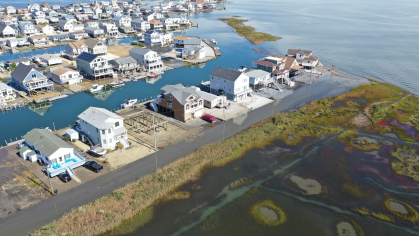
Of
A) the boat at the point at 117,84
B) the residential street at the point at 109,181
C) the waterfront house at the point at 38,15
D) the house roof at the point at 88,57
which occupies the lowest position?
the residential street at the point at 109,181

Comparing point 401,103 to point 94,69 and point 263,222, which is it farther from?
point 94,69

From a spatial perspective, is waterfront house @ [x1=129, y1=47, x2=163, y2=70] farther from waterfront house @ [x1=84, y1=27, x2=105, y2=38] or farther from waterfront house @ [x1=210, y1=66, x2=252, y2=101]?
waterfront house @ [x1=84, y1=27, x2=105, y2=38]

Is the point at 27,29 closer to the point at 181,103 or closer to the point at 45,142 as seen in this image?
the point at 181,103

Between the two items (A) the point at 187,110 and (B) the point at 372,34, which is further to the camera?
(B) the point at 372,34

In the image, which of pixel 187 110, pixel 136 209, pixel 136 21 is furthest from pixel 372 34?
pixel 136 209

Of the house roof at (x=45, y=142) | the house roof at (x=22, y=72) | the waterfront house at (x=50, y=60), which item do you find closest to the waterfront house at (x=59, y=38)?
the waterfront house at (x=50, y=60)

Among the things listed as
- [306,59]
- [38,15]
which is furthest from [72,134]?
[38,15]

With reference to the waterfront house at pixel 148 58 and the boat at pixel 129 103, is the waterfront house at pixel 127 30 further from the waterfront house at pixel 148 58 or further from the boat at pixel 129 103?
the boat at pixel 129 103
